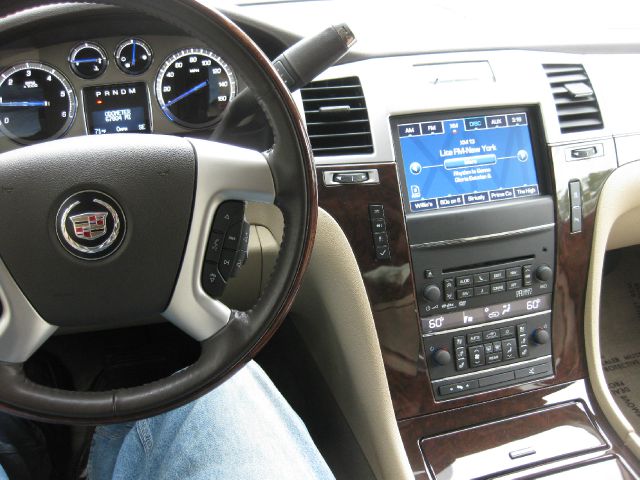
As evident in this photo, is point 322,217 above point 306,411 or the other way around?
above

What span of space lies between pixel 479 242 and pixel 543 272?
14cm

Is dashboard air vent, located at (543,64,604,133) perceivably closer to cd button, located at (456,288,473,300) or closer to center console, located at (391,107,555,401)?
center console, located at (391,107,555,401)

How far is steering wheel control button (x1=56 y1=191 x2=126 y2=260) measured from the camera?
2.42 ft

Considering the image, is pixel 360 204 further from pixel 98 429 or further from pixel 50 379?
pixel 50 379

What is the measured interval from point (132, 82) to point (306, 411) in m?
0.75

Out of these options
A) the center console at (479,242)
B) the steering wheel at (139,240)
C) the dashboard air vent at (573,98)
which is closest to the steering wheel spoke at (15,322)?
the steering wheel at (139,240)

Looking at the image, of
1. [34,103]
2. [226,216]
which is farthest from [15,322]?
[34,103]

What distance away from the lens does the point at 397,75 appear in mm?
1172

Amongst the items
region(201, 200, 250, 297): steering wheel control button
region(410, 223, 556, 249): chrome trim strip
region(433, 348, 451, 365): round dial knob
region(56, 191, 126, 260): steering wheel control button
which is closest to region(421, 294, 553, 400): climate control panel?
region(433, 348, 451, 365): round dial knob

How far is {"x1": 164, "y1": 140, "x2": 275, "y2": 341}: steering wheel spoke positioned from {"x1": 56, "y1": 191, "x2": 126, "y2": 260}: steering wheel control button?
0.26 feet

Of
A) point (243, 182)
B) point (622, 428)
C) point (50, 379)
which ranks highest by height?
point (243, 182)

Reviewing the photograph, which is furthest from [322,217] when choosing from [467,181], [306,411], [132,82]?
[306,411]

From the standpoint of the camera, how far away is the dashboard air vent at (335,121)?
113cm

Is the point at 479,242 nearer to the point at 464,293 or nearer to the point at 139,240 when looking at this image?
the point at 464,293
